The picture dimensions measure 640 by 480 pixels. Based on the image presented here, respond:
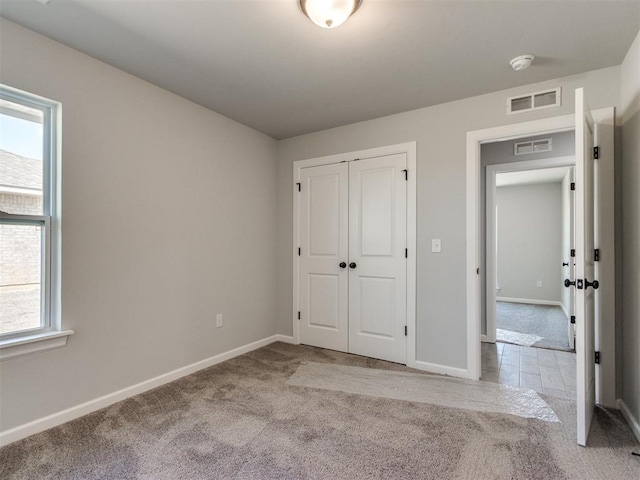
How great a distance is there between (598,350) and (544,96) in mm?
1888

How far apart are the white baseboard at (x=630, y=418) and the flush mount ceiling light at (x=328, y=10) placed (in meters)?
2.80

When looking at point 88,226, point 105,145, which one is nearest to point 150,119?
point 105,145

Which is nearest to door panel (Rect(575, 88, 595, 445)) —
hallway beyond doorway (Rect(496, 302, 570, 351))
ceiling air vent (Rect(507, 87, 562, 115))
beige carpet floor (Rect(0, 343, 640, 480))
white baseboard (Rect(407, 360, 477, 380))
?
beige carpet floor (Rect(0, 343, 640, 480))

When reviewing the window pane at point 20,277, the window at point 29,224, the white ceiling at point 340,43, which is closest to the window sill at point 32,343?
the window at point 29,224

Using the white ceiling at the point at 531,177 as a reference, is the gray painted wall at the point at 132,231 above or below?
below

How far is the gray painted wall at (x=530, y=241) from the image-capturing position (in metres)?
6.35

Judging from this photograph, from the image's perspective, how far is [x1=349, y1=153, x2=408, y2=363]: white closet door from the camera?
3.12m

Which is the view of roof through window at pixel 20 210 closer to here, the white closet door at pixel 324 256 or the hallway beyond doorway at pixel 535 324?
the white closet door at pixel 324 256

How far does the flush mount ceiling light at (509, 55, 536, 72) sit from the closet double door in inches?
43.6

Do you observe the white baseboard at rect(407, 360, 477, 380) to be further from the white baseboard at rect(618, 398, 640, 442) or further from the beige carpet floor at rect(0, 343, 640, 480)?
the white baseboard at rect(618, 398, 640, 442)

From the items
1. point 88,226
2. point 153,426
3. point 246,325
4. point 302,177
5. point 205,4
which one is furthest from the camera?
point 302,177

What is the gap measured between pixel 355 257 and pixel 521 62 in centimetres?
207

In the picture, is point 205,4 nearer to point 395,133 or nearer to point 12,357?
point 395,133

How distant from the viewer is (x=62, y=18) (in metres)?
1.81
